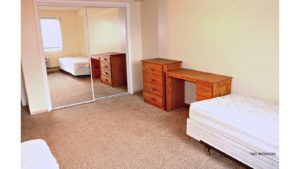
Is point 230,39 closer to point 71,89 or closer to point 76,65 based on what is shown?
point 76,65

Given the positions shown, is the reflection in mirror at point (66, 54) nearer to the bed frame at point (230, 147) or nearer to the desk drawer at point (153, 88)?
the desk drawer at point (153, 88)

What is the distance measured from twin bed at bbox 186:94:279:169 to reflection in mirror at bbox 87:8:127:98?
2.76m

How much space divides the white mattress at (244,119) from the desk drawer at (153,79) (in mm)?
1357

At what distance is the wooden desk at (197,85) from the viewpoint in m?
3.06

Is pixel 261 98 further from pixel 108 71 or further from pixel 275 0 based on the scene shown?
pixel 108 71

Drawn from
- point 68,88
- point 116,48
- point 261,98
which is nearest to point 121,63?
point 116,48

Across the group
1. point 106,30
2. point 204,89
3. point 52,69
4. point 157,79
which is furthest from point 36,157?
point 106,30

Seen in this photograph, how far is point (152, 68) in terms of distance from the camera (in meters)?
4.16

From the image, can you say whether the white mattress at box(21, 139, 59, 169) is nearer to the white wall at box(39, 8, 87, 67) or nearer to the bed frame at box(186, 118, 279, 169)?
the bed frame at box(186, 118, 279, 169)

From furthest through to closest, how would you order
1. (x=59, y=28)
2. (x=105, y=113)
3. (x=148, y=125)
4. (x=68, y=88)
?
(x=68, y=88)
(x=59, y=28)
(x=105, y=113)
(x=148, y=125)

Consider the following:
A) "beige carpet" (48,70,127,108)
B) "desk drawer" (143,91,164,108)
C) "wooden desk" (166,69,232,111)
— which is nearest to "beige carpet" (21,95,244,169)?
"desk drawer" (143,91,164,108)

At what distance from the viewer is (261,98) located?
2900mm
